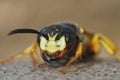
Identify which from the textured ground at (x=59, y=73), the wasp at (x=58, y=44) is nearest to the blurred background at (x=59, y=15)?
the wasp at (x=58, y=44)

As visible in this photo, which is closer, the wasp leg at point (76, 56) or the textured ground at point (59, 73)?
the textured ground at point (59, 73)

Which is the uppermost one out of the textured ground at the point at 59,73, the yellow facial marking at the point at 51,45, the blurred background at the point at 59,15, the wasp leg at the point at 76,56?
the blurred background at the point at 59,15

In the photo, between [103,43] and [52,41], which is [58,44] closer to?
[52,41]

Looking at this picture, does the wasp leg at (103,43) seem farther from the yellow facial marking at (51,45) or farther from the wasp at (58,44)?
A: the yellow facial marking at (51,45)

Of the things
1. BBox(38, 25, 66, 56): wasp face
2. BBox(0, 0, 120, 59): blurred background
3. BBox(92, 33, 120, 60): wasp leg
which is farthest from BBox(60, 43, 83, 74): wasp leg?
BBox(0, 0, 120, 59): blurred background

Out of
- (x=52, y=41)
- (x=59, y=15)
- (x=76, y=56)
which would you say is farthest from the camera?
(x=59, y=15)

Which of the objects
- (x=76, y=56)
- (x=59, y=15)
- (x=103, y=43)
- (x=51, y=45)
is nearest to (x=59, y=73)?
(x=51, y=45)
